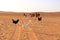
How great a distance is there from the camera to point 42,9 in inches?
197

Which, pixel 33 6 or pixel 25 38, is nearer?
pixel 25 38

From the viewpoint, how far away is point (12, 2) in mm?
→ 5273

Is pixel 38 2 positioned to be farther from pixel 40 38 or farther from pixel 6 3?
pixel 40 38

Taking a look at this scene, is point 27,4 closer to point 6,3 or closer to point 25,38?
point 6,3

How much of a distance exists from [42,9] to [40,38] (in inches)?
140

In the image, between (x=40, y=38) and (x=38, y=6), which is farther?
(x=38, y=6)

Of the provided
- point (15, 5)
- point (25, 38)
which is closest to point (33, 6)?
point (15, 5)

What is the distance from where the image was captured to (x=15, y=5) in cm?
526

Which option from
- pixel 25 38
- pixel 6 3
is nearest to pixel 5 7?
pixel 6 3

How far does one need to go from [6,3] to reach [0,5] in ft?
0.68

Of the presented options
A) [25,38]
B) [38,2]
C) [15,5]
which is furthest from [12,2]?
[25,38]

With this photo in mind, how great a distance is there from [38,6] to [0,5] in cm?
122

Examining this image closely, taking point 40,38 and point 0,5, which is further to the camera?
point 0,5

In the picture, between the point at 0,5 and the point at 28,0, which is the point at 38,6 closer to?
the point at 28,0
